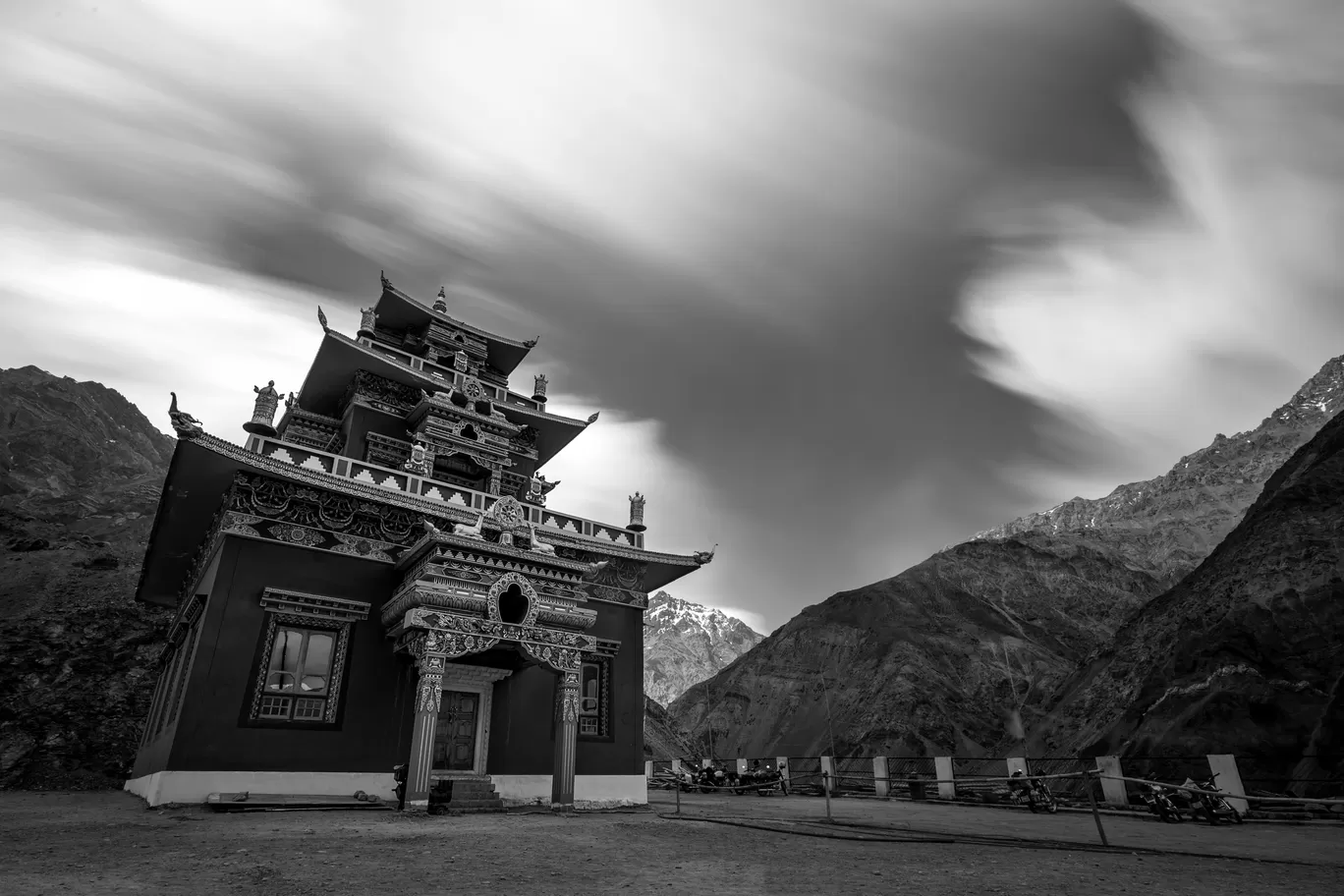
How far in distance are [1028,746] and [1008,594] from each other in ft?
134

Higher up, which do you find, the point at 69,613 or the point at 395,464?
the point at 395,464

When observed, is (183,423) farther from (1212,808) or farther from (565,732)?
(1212,808)

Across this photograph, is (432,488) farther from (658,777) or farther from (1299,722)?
(1299,722)

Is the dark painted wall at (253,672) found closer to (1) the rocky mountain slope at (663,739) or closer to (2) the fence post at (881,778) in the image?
(2) the fence post at (881,778)

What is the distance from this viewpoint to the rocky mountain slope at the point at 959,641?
6216cm

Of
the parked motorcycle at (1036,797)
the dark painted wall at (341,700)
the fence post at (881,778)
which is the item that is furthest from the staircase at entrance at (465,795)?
the fence post at (881,778)

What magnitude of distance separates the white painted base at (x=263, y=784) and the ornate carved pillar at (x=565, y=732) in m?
3.34

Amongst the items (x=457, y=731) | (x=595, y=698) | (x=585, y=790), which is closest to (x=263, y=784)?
(x=457, y=731)

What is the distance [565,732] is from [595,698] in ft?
11.2

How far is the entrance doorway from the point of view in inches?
619

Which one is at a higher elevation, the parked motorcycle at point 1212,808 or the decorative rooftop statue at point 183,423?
the decorative rooftop statue at point 183,423

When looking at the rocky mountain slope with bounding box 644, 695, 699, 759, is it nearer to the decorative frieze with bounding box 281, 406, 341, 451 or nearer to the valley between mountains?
the valley between mountains

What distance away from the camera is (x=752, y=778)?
1061 inches

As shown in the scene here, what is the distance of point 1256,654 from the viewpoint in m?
32.0
